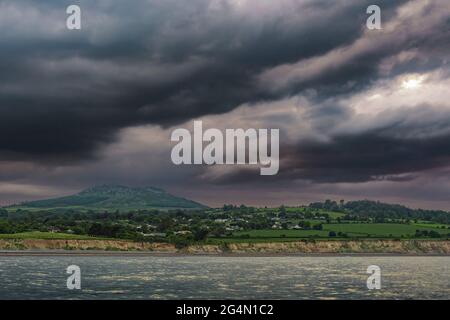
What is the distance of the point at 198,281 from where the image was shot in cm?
9606

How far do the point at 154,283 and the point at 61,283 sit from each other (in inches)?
589

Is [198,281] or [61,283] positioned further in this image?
[198,281]
